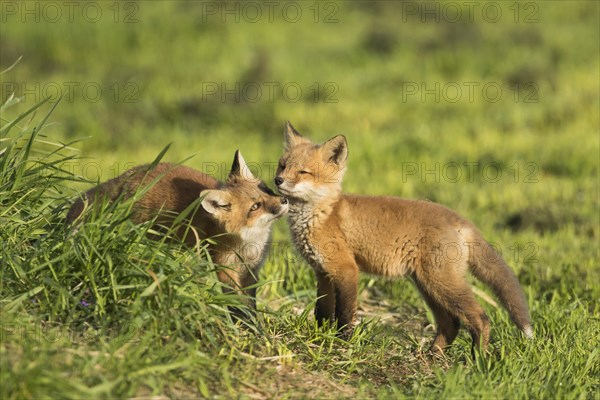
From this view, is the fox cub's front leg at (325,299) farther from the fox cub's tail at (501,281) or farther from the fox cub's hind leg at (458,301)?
the fox cub's tail at (501,281)

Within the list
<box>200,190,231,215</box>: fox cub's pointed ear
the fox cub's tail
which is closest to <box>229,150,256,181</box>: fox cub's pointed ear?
<box>200,190,231,215</box>: fox cub's pointed ear

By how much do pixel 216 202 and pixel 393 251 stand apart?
1.31 meters

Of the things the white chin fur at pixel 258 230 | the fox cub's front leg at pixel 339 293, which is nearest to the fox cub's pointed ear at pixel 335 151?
the white chin fur at pixel 258 230

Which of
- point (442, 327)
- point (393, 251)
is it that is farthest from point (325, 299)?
point (442, 327)

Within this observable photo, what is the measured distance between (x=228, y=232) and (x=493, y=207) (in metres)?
5.05

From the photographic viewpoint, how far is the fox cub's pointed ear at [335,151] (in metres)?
6.57

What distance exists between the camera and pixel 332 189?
6.47m

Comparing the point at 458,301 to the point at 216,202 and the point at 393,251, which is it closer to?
the point at 393,251

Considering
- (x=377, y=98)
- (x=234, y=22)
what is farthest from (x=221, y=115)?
(x=234, y=22)

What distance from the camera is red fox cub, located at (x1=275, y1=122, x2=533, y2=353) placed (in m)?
5.84

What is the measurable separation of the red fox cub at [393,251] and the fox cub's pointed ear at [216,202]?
51cm

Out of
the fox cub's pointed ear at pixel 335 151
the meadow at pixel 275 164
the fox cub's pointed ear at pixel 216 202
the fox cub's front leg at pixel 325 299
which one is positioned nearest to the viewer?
the meadow at pixel 275 164

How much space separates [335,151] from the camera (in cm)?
661

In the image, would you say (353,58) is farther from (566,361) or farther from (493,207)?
(566,361)
